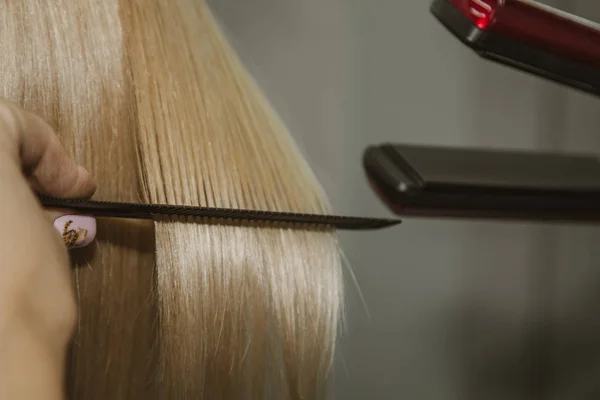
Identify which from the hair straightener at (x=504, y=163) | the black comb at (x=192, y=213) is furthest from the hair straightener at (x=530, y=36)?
the black comb at (x=192, y=213)

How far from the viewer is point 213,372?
0.41 metres

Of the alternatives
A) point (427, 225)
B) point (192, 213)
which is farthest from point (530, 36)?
point (427, 225)

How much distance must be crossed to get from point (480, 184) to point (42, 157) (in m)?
0.24

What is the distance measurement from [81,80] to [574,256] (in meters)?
0.51

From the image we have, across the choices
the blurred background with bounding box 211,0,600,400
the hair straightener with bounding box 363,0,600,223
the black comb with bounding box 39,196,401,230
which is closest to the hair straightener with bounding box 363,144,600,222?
the hair straightener with bounding box 363,0,600,223

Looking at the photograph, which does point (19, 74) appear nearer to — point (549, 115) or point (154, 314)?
point (154, 314)

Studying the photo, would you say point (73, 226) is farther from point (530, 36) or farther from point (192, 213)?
point (530, 36)

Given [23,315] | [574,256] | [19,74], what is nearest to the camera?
[23,315]

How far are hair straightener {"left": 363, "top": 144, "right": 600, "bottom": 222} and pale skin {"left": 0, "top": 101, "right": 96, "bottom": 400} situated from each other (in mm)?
151

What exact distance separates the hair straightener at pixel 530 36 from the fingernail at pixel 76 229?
0.23 meters

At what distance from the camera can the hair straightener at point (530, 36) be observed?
254 mm

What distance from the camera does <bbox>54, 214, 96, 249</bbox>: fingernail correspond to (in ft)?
1.14

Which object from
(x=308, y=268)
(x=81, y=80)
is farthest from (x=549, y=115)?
(x=81, y=80)

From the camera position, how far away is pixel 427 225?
65cm
